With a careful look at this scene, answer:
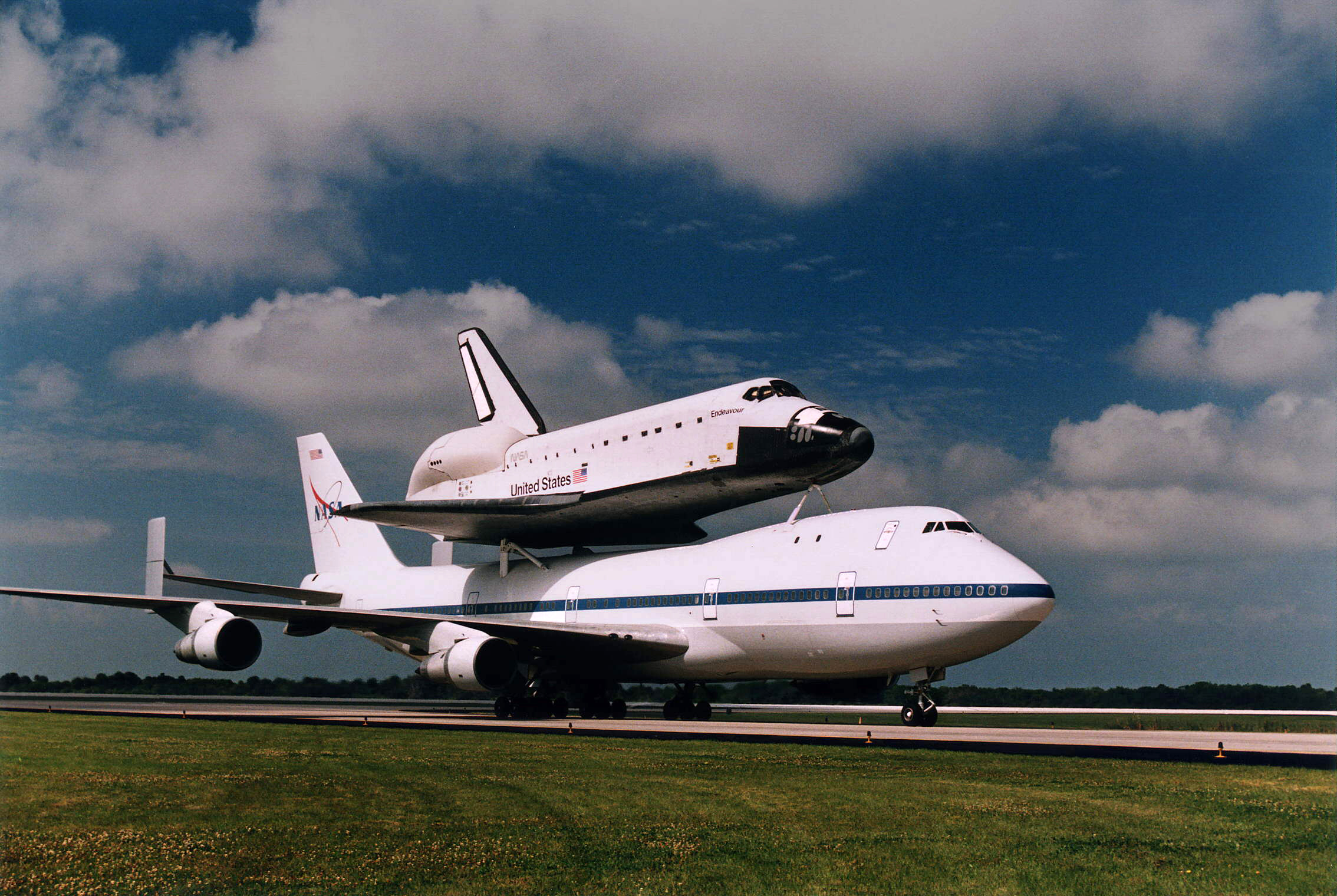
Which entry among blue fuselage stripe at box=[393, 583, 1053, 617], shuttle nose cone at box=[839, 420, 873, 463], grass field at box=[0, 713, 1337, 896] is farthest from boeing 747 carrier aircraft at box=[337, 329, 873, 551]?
grass field at box=[0, 713, 1337, 896]

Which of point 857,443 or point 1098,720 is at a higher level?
point 857,443

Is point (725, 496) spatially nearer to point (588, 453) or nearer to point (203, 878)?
point (588, 453)

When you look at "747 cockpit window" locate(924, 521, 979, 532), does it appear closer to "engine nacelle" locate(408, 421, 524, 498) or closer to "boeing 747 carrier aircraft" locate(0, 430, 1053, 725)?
"boeing 747 carrier aircraft" locate(0, 430, 1053, 725)

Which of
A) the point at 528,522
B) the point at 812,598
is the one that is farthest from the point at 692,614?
the point at 528,522

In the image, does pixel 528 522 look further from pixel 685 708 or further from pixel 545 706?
pixel 685 708

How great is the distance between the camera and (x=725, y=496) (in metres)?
34.9

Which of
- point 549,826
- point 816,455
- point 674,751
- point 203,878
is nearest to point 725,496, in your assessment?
point 816,455

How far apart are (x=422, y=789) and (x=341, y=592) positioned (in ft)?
119

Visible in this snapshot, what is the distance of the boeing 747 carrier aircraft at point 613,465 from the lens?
105 ft

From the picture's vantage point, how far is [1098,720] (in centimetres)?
3609

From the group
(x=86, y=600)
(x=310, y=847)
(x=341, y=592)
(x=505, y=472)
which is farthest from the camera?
(x=341, y=592)

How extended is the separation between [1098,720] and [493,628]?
20370 mm

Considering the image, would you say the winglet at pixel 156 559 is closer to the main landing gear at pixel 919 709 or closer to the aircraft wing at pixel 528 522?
the aircraft wing at pixel 528 522

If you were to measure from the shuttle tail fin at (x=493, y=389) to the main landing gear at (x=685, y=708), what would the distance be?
568 inches
